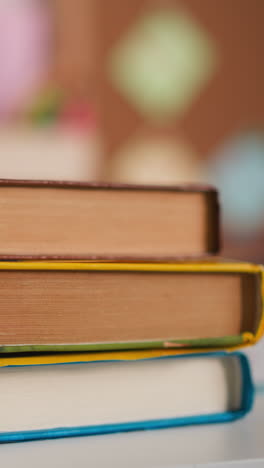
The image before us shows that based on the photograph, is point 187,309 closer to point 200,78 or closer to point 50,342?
point 50,342

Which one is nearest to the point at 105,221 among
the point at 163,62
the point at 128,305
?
the point at 128,305

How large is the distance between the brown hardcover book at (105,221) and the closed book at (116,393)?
0.08 m

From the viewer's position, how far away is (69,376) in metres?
0.37

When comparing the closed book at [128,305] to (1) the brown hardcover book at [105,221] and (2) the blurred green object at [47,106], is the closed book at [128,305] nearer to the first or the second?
(1) the brown hardcover book at [105,221]

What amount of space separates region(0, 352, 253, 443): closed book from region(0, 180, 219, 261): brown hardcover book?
77 millimetres

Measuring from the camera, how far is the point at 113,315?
1.24 feet

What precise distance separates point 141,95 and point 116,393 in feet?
6.49

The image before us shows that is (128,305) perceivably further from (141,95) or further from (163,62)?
(163,62)

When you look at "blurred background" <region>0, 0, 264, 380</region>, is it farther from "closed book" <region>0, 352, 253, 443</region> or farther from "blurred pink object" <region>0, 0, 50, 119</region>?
"closed book" <region>0, 352, 253, 443</region>

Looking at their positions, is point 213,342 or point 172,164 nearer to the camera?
point 213,342

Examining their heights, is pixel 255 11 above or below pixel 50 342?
above

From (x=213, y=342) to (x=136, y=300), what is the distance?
0.07 meters

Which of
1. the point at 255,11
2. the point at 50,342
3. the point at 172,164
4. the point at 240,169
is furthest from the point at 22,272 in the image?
Answer: the point at 255,11

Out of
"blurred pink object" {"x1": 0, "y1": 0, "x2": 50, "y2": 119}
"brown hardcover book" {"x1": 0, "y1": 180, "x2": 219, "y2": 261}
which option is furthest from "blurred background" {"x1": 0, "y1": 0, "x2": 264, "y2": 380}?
"brown hardcover book" {"x1": 0, "y1": 180, "x2": 219, "y2": 261}
